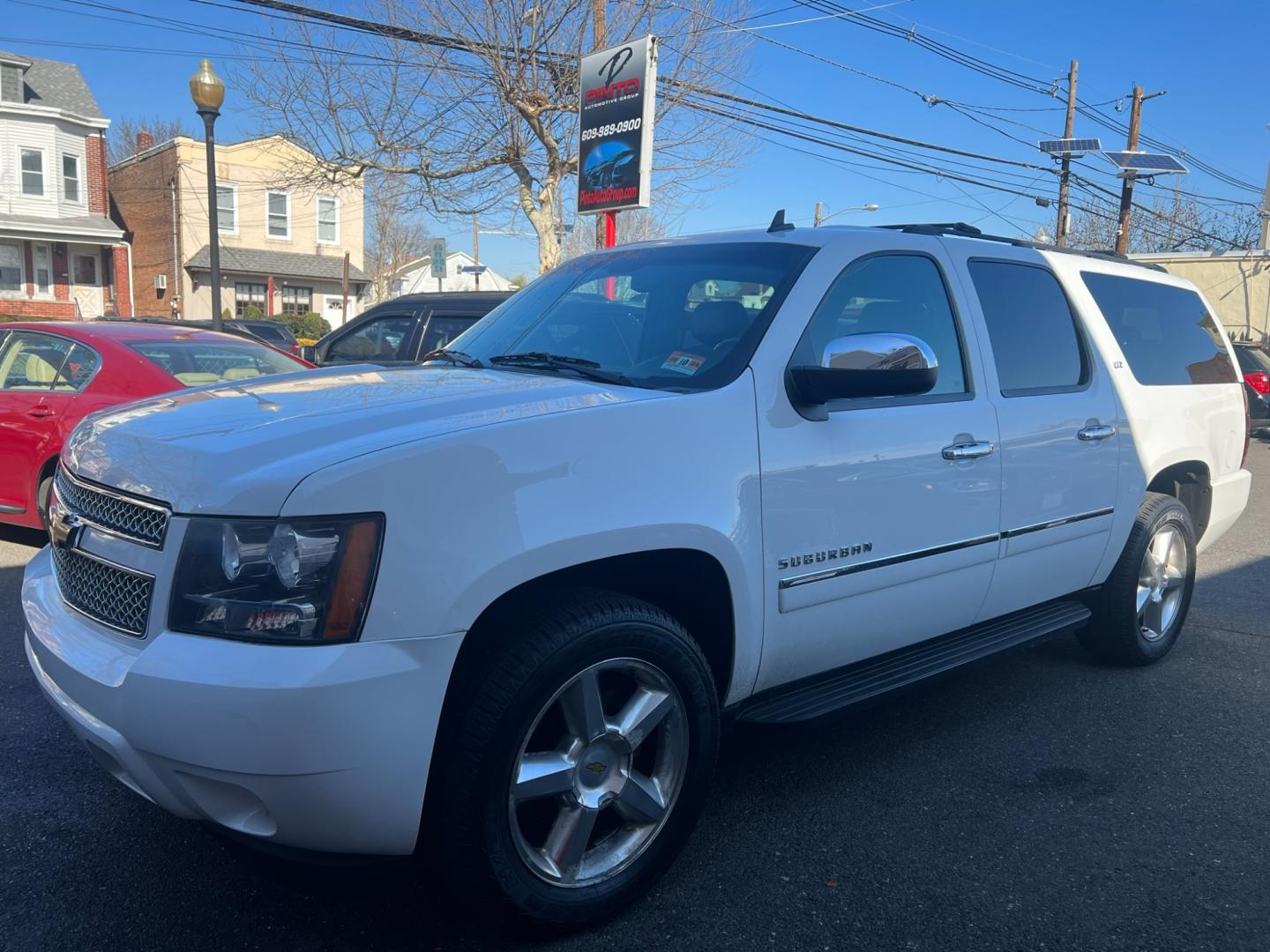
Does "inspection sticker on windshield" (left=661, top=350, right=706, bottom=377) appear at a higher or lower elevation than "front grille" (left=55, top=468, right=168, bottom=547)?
higher

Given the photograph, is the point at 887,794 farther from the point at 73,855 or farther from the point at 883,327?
the point at 73,855

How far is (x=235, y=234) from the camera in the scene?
118 feet

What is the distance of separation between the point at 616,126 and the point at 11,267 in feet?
88.0

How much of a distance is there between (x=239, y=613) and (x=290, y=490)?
0.29 meters

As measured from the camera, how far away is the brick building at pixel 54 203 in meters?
30.3

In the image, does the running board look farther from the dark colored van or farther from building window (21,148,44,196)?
building window (21,148,44,196)

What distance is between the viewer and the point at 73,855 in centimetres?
294

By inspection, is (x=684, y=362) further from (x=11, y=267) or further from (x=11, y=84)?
(x=11, y=84)

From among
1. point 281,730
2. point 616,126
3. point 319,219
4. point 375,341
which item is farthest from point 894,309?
point 319,219

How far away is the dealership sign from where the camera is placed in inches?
435

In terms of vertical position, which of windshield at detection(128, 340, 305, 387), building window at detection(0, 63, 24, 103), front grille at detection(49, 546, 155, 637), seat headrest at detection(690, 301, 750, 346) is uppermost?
building window at detection(0, 63, 24, 103)

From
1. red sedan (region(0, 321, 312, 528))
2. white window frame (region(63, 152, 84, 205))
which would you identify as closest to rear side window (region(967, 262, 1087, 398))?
red sedan (region(0, 321, 312, 528))

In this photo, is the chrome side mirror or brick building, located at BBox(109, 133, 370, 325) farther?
brick building, located at BBox(109, 133, 370, 325)

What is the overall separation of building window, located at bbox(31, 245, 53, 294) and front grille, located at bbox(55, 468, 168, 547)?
1325 inches
